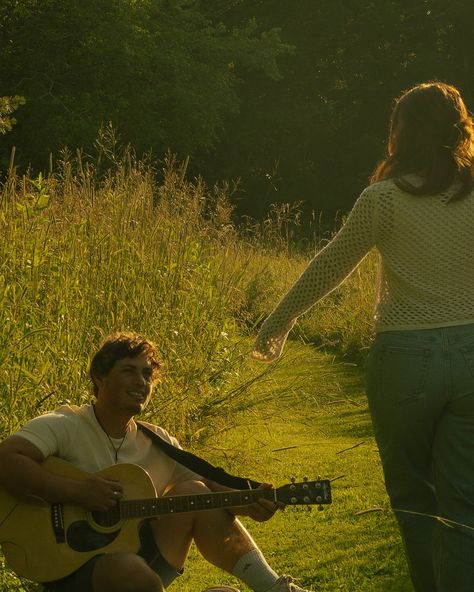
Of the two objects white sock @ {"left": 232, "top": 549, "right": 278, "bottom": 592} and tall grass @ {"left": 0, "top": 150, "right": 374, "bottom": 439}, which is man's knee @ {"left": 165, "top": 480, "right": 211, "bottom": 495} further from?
tall grass @ {"left": 0, "top": 150, "right": 374, "bottom": 439}

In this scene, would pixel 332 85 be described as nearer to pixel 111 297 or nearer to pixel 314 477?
pixel 111 297

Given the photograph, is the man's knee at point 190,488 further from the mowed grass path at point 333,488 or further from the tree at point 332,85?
the tree at point 332,85

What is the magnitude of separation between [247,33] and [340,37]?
12.2 meters

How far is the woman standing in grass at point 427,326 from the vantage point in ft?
13.7

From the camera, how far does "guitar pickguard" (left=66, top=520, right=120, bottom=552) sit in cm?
453

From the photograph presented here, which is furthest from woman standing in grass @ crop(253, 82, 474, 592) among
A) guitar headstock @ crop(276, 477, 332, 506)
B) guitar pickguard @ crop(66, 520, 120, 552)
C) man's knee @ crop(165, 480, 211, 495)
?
guitar pickguard @ crop(66, 520, 120, 552)

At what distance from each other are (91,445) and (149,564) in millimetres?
437

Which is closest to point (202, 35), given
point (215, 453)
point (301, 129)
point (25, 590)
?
point (301, 129)

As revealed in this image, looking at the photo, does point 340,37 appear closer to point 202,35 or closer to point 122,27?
point 202,35

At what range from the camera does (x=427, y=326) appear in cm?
424

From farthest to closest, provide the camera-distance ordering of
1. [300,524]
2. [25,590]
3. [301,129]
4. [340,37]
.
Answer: [340,37]
[301,129]
[300,524]
[25,590]

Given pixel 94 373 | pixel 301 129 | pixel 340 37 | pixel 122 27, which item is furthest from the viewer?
pixel 340 37

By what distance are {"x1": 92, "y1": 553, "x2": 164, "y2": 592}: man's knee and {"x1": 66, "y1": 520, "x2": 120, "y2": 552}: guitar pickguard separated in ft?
0.43

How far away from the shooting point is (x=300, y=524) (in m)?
7.02
